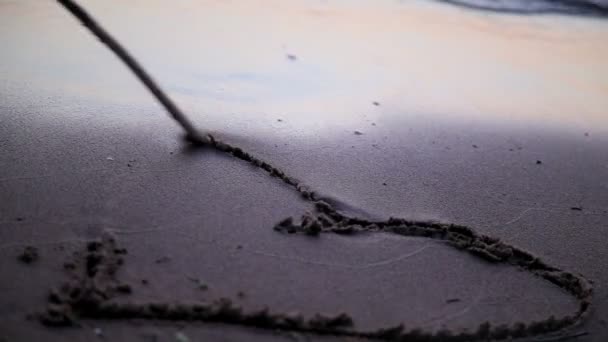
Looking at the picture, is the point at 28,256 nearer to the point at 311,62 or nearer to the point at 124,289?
the point at 124,289

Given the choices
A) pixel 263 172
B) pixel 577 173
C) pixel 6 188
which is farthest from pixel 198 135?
pixel 577 173

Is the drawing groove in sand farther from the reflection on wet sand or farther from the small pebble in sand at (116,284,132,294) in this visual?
the reflection on wet sand

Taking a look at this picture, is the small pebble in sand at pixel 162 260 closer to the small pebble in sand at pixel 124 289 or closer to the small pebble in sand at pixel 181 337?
the small pebble in sand at pixel 124 289

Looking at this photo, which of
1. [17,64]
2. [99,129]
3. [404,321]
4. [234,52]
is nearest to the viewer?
[404,321]

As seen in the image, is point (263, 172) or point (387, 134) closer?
point (263, 172)

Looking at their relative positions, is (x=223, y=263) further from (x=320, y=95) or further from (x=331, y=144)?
(x=320, y=95)

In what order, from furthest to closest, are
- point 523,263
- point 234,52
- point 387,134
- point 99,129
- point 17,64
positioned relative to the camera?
point 234,52 → point 17,64 → point 387,134 → point 99,129 → point 523,263

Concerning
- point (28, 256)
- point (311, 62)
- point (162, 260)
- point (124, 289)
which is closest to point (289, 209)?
point (162, 260)
